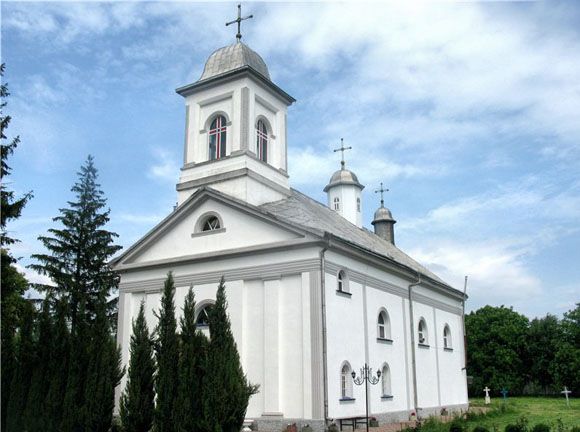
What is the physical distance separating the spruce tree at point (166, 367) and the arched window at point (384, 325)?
10488mm

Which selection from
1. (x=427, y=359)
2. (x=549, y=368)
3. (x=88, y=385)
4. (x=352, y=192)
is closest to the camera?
(x=88, y=385)

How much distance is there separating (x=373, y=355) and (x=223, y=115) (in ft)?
37.9

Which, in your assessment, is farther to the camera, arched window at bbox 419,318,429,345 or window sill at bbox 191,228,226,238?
arched window at bbox 419,318,429,345

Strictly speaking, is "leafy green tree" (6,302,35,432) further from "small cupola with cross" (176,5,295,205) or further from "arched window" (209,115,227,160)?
"arched window" (209,115,227,160)

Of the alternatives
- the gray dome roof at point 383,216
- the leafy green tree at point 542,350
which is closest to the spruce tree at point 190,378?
the gray dome roof at point 383,216

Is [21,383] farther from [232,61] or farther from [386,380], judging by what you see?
[232,61]

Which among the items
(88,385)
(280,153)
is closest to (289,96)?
(280,153)

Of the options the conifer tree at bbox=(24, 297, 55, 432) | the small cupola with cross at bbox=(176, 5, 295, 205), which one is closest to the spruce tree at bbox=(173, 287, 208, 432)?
the conifer tree at bbox=(24, 297, 55, 432)

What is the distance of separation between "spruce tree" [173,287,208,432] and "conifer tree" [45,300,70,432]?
4.03m

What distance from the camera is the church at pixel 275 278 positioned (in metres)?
20.2

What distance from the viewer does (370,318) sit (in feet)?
76.2

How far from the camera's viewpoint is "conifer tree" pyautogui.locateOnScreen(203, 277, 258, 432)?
15055 mm

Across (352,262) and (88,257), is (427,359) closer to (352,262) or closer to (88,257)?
(352,262)

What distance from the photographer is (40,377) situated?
58.9 feet
